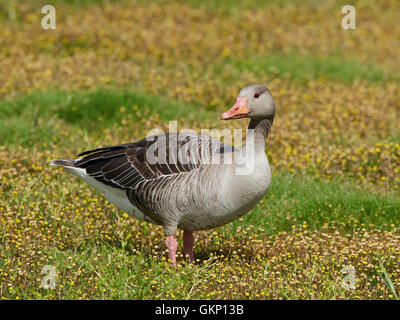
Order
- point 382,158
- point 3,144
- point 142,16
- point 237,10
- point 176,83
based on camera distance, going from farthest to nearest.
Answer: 1. point 237,10
2. point 142,16
3. point 176,83
4. point 3,144
5. point 382,158

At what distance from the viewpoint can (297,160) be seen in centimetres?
886

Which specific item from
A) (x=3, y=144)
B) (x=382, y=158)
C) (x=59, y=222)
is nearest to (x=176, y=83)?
(x=3, y=144)

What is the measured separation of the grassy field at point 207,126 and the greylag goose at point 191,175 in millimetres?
442

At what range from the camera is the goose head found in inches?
220

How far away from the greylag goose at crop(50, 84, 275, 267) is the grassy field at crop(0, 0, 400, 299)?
44cm

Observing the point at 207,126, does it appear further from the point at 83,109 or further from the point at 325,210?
the point at 325,210

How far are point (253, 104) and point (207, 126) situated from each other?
4546mm

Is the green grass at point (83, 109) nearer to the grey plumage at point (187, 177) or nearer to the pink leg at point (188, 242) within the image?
the grey plumage at point (187, 177)

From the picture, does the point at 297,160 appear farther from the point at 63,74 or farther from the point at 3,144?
the point at 63,74

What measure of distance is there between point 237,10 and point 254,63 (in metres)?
5.08

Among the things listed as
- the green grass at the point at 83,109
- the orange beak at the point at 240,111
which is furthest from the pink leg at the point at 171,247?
the green grass at the point at 83,109

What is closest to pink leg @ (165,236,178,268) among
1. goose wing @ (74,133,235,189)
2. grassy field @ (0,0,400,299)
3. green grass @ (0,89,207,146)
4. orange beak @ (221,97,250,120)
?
grassy field @ (0,0,400,299)

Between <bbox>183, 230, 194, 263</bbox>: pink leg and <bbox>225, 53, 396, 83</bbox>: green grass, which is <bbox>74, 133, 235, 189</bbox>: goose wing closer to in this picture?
<bbox>183, 230, 194, 263</bbox>: pink leg

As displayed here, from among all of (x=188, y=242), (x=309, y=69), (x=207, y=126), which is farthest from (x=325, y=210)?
(x=309, y=69)
